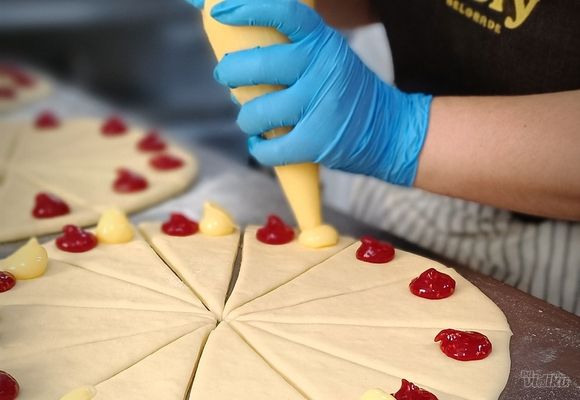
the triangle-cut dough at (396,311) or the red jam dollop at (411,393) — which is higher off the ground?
the red jam dollop at (411,393)

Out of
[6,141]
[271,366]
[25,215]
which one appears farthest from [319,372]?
[6,141]

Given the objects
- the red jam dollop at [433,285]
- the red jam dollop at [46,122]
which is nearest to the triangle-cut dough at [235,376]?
the red jam dollop at [433,285]

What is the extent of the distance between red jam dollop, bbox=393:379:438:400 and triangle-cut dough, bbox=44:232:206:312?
476 mm

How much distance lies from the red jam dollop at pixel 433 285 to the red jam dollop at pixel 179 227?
58 cm

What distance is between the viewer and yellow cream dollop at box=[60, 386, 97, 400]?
1.11 metres

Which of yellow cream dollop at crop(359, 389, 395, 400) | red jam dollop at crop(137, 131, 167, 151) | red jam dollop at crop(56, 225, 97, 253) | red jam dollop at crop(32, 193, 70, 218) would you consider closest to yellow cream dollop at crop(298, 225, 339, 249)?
red jam dollop at crop(56, 225, 97, 253)

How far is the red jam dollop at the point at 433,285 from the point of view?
1.47m

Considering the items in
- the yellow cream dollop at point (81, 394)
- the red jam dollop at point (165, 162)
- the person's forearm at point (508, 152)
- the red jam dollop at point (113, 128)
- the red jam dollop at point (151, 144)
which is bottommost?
the red jam dollop at point (113, 128)

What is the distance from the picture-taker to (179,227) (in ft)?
5.80

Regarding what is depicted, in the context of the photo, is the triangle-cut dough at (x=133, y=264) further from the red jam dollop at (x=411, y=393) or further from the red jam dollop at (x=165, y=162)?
the red jam dollop at (x=165, y=162)

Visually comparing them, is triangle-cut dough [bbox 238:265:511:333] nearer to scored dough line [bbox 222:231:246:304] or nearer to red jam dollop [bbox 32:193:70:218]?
scored dough line [bbox 222:231:246:304]

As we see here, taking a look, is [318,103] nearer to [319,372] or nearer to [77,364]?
[319,372]

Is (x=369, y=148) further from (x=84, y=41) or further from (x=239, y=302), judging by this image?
(x=84, y=41)

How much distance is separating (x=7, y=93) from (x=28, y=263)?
75.2 inches
